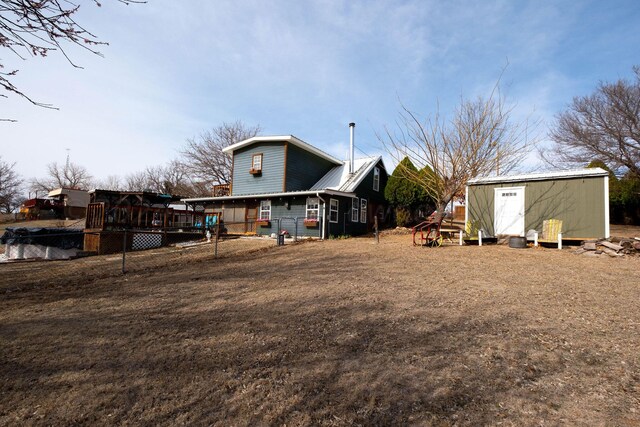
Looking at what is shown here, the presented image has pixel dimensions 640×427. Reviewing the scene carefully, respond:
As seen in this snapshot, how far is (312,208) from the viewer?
1769 centimetres

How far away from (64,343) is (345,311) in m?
3.37

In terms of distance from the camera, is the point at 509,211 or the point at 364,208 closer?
the point at 509,211

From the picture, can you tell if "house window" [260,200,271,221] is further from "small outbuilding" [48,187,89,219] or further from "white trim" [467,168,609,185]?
"small outbuilding" [48,187,89,219]

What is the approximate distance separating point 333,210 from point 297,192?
2.23 metres

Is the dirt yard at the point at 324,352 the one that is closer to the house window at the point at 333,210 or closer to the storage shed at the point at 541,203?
the storage shed at the point at 541,203

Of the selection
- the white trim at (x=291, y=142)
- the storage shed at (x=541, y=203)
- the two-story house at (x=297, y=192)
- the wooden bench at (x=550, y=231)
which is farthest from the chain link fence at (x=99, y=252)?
the wooden bench at (x=550, y=231)

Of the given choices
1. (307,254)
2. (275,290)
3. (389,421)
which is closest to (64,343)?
(275,290)

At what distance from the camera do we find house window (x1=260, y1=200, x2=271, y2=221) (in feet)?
63.4

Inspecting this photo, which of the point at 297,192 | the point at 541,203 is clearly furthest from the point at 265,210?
the point at 541,203

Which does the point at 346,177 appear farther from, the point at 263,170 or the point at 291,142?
the point at 263,170

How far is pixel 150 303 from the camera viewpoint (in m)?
5.23

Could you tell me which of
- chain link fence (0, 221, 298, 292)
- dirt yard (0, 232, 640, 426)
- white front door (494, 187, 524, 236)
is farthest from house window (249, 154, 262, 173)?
dirt yard (0, 232, 640, 426)

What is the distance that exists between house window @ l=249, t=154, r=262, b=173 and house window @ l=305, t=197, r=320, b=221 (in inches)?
174

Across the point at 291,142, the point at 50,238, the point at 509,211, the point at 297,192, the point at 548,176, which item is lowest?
the point at 50,238
